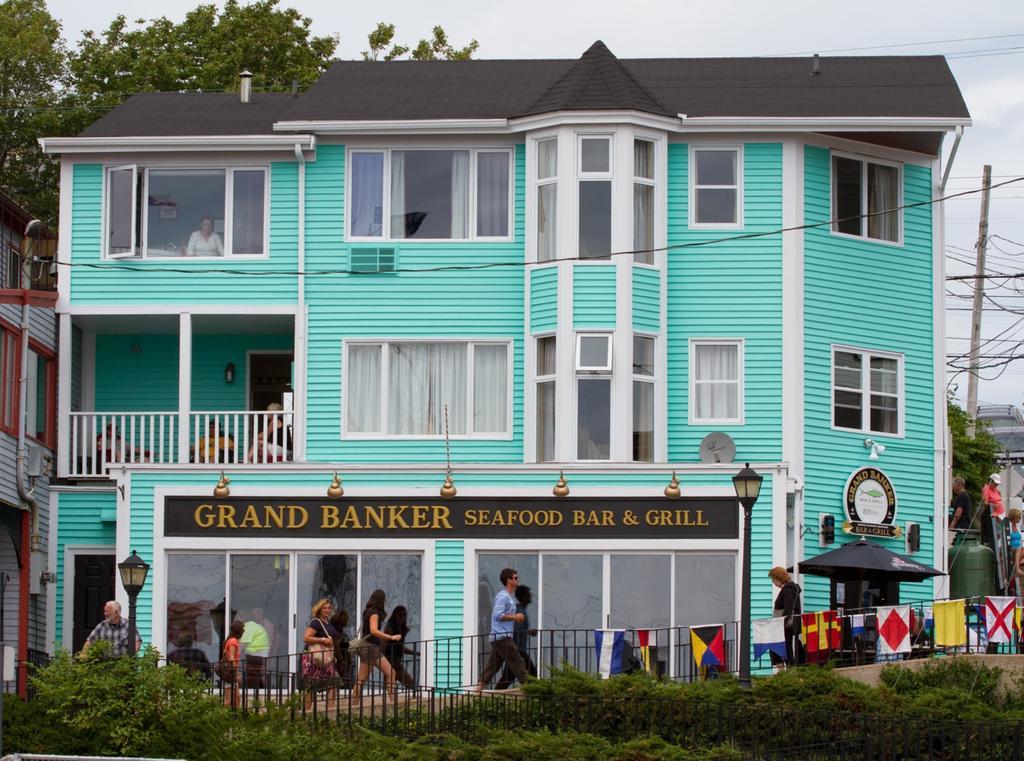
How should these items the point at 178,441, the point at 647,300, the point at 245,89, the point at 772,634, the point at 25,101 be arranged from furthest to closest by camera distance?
1. the point at 25,101
2. the point at 245,89
3. the point at 178,441
4. the point at 647,300
5. the point at 772,634

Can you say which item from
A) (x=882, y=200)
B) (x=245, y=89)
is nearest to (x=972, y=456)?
(x=882, y=200)

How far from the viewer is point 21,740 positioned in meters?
25.5

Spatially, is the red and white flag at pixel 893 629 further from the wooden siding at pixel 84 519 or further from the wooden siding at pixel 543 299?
the wooden siding at pixel 84 519

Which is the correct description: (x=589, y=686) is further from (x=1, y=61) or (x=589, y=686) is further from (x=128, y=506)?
(x=1, y=61)

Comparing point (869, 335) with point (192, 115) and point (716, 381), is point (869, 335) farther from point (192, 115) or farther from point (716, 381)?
point (192, 115)

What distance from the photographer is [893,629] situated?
30.0m

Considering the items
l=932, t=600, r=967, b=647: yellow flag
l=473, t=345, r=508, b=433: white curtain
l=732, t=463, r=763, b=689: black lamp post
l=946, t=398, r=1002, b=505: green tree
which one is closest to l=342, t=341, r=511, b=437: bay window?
l=473, t=345, r=508, b=433: white curtain

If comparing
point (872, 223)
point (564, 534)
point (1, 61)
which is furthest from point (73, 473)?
point (1, 61)

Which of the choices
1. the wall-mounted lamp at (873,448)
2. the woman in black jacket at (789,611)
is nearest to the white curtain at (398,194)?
the wall-mounted lamp at (873,448)

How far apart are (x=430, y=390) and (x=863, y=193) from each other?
755cm

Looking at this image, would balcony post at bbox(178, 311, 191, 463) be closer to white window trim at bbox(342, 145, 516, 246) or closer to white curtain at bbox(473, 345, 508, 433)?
white window trim at bbox(342, 145, 516, 246)

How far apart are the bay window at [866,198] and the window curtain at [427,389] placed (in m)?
6.36

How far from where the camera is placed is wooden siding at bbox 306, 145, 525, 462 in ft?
115

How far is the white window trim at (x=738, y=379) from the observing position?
34.6 metres
